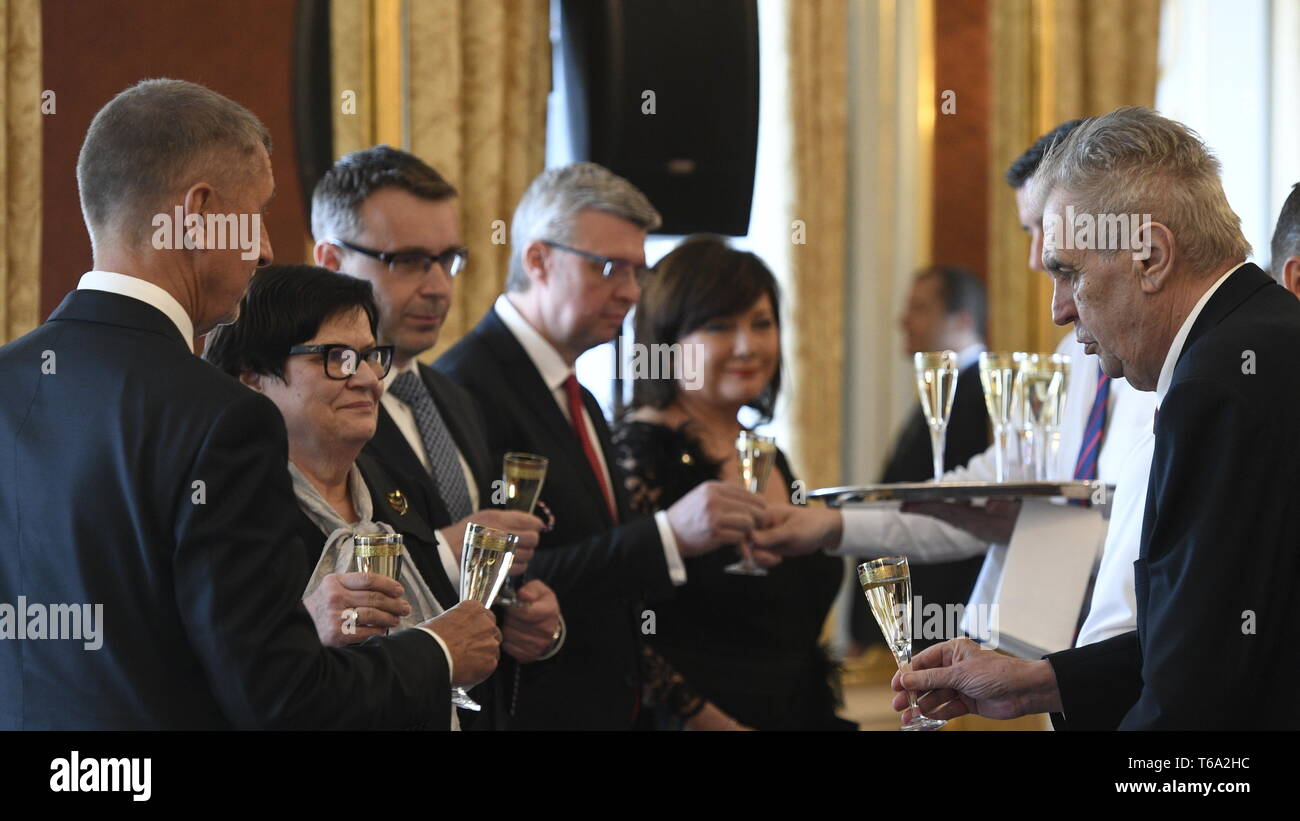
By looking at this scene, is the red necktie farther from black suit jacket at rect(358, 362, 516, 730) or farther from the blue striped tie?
the blue striped tie

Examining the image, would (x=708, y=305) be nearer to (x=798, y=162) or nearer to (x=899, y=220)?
(x=798, y=162)

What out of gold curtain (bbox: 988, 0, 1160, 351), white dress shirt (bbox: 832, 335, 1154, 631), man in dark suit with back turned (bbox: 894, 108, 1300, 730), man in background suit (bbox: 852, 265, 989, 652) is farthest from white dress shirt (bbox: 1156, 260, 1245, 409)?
gold curtain (bbox: 988, 0, 1160, 351)

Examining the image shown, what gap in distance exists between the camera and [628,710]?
310 centimetres

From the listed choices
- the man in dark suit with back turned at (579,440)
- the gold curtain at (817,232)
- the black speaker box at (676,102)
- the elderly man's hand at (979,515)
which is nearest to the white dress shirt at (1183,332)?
the elderly man's hand at (979,515)

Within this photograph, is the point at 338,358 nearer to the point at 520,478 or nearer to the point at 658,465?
the point at 520,478

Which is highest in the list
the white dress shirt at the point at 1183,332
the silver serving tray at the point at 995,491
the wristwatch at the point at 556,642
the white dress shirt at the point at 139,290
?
the white dress shirt at the point at 139,290

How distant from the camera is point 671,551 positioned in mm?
3037

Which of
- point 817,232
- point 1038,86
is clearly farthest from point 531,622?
point 1038,86

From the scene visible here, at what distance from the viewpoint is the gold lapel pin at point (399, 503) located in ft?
7.96

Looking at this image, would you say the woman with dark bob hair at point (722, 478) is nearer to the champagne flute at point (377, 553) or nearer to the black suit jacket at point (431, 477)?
the black suit jacket at point (431, 477)

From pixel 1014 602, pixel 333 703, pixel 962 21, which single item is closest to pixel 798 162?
pixel 962 21

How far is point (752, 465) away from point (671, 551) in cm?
34

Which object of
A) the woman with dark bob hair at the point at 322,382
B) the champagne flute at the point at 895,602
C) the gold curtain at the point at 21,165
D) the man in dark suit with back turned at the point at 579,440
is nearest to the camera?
the champagne flute at the point at 895,602

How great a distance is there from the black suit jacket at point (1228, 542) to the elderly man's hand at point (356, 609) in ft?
3.19
